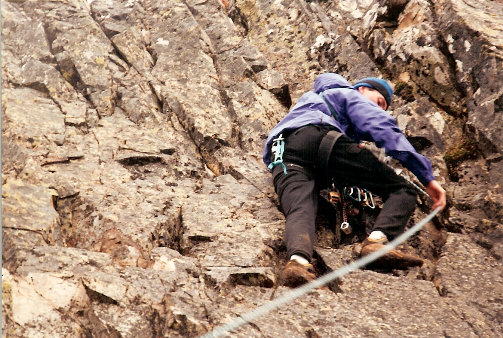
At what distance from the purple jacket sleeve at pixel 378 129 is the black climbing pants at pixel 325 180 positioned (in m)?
0.25

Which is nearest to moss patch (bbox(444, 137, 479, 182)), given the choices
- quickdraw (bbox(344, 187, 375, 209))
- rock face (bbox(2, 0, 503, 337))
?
rock face (bbox(2, 0, 503, 337))

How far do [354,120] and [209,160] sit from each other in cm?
305

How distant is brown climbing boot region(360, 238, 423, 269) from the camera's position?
22.8 feet

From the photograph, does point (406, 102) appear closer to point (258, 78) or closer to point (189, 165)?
point (258, 78)

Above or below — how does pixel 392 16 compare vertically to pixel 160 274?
above

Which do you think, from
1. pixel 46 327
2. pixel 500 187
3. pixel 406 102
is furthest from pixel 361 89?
pixel 46 327

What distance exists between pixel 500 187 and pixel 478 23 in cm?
376

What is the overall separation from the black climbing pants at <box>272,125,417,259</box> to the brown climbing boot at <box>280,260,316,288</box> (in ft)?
1.78

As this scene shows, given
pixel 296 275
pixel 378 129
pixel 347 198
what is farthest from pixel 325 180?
pixel 296 275

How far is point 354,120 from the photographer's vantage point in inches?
316

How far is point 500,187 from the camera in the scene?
796 centimetres

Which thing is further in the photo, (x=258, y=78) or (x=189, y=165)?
(x=258, y=78)

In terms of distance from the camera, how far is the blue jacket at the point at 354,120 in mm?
7535

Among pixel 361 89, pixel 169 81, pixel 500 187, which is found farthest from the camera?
pixel 169 81
